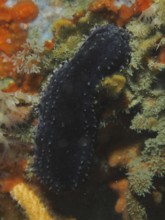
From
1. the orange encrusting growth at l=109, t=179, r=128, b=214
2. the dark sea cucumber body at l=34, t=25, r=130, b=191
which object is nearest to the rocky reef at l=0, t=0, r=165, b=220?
the orange encrusting growth at l=109, t=179, r=128, b=214

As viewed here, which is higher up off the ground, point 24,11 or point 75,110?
point 24,11

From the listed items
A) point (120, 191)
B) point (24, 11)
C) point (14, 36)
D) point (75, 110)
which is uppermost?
point (24, 11)

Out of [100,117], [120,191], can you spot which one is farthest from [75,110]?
[120,191]

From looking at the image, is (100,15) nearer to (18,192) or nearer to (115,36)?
(115,36)

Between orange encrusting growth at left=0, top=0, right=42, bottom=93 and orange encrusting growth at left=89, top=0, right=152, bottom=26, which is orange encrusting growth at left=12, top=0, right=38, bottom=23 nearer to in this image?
orange encrusting growth at left=0, top=0, right=42, bottom=93

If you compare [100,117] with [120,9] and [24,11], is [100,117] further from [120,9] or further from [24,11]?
[24,11]

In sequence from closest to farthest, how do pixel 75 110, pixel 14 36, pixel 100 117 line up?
pixel 75 110 < pixel 100 117 < pixel 14 36

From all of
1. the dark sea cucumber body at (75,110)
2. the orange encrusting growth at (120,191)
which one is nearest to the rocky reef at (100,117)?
the orange encrusting growth at (120,191)
